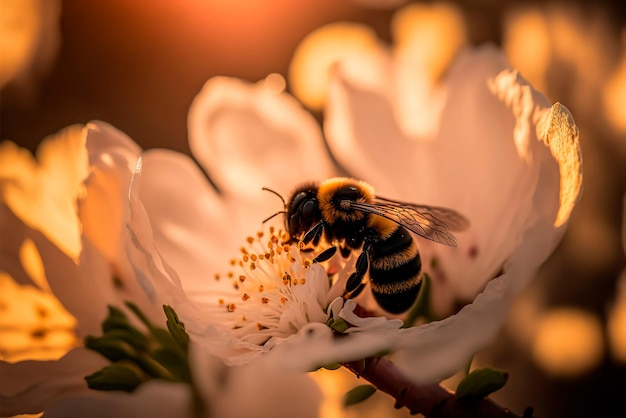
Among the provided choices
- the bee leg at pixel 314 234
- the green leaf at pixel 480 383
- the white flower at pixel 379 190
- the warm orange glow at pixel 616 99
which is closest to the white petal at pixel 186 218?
the white flower at pixel 379 190

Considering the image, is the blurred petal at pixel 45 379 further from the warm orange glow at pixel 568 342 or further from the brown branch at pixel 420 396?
the warm orange glow at pixel 568 342

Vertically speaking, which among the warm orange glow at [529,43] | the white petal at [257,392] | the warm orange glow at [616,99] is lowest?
the white petal at [257,392]

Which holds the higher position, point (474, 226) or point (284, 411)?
point (474, 226)

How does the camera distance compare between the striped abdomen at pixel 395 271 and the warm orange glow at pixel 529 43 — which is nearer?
the striped abdomen at pixel 395 271

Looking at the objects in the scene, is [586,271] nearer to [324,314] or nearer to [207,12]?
[324,314]

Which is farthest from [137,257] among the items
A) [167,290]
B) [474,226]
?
[474,226]

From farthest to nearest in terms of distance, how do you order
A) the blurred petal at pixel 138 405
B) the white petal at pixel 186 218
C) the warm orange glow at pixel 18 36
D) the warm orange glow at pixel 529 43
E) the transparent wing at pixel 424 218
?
1. the warm orange glow at pixel 18 36
2. the warm orange glow at pixel 529 43
3. the white petal at pixel 186 218
4. the transparent wing at pixel 424 218
5. the blurred petal at pixel 138 405

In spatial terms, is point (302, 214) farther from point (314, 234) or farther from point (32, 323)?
point (32, 323)

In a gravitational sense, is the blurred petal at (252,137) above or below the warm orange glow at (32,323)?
above
